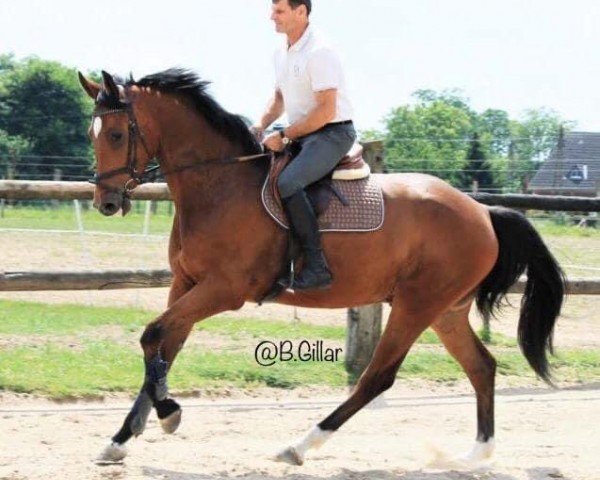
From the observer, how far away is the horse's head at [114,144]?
587cm

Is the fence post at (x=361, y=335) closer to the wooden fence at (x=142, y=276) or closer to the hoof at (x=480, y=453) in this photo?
the wooden fence at (x=142, y=276)

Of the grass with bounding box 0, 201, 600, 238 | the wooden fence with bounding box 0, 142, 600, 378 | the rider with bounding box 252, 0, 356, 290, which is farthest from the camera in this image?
the grass with bounding box 0, 201, 600, 238

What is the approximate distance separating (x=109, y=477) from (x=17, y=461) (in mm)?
604

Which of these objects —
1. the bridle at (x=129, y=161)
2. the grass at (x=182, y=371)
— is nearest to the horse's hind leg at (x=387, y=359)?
the bridle at (x=129, y=161)

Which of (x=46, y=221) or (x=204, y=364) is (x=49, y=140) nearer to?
(x=46, y=221)

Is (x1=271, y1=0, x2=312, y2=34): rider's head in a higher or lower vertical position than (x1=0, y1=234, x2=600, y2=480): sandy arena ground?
higher

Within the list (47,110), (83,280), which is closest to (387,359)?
(83,280)

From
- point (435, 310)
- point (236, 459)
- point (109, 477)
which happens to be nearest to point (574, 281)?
point (435, 310)

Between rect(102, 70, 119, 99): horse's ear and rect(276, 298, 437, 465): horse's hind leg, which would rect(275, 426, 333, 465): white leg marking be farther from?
rect(102, 70, 119, 99): horse's ear

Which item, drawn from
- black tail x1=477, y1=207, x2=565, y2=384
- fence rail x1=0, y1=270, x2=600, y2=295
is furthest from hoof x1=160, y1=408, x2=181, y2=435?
fence rail x1=0, y1=270, x2=600, y2=295

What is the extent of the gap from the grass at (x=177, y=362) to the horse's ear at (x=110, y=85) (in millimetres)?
2747

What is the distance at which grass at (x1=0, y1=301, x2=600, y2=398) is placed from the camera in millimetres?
8055

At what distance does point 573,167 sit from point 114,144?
27770mm

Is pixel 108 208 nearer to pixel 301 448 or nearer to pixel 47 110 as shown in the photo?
pixel 301 448
